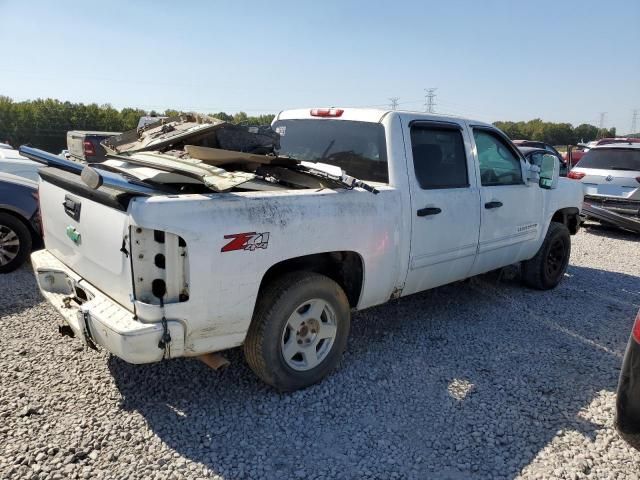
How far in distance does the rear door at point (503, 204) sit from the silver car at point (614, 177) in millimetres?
5069

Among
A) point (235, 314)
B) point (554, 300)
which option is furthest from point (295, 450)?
point (554, 300)

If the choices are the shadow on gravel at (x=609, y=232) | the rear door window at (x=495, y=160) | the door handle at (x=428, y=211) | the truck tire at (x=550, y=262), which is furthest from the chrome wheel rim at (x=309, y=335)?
the shadow on gravel at (x=609, y=232)

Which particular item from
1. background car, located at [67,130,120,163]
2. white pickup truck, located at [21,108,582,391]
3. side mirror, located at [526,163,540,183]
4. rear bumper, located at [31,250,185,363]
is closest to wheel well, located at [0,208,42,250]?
white pickup truck, located at [21,108,582,391]

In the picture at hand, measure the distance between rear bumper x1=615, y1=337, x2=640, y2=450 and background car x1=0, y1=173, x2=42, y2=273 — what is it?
590cm

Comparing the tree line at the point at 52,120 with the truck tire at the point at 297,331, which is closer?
the truck tire at the point at 297,331

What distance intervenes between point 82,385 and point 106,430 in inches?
23.2

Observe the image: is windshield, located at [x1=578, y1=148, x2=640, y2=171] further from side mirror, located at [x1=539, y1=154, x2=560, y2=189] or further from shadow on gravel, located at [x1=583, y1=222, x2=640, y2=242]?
side mirror, located at [x1=539, y1=154, x2=560, y2=189]

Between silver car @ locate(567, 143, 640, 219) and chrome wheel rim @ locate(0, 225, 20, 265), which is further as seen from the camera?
silver car @ locate(567, 143, 640, 219)

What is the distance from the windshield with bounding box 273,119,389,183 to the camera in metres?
3.88

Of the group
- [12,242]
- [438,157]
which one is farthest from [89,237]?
[12,242]

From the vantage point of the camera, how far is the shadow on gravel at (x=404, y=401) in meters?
2.79

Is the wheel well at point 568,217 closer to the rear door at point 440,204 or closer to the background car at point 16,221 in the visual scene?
the rear door at point 440,204

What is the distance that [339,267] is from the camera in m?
3.70

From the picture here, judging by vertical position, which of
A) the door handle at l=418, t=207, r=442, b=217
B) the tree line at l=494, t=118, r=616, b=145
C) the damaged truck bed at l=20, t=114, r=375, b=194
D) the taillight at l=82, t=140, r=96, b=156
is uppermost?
the damaged truck bed at l=20, t=114, r=375, b=194
